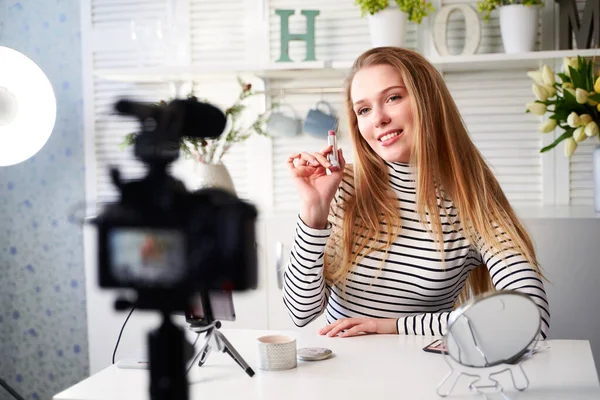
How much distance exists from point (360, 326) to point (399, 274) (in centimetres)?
18

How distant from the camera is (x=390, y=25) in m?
2.63

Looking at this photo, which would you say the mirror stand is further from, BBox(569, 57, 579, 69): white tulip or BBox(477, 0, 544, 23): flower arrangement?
BBox(477, 0, 544, 23): flower arrangement

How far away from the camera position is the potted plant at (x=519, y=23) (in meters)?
2.54

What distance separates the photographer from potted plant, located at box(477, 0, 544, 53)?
8.34 feet

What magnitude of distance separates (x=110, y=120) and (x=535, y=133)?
2.67 m

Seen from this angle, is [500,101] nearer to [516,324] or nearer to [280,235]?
[280,235]

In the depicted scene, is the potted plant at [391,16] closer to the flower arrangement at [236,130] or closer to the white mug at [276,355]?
the flower arrangement at [236,130]

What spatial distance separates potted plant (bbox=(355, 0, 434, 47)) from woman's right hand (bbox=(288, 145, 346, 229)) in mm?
1207

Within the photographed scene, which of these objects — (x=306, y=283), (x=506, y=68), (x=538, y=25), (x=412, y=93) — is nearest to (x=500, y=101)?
(x=506, y=68)

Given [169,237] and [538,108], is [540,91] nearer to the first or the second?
[538,108]

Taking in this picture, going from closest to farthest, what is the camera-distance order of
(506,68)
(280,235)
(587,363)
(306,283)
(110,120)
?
(110,120) < (587,363) < (306,283) < (280,235) < (506,68)

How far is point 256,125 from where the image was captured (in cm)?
288

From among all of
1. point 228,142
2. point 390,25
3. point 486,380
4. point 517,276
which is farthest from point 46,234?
point 486,380

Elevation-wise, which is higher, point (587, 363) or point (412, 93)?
point (412, 93)
